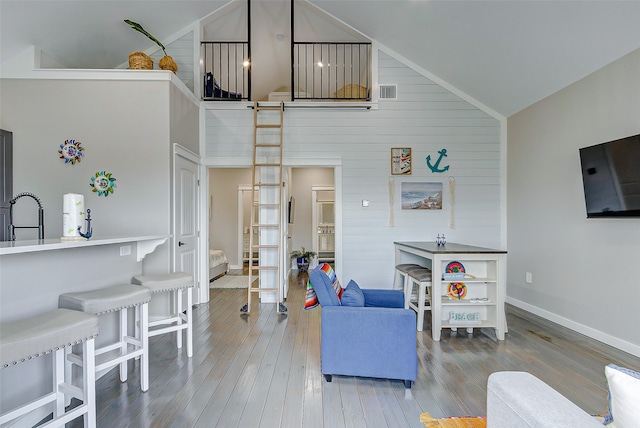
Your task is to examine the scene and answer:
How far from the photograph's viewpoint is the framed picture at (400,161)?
4.74m

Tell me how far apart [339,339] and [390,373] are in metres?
0.45

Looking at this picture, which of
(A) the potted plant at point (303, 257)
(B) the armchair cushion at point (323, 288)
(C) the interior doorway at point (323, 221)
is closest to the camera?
(B) the armchair cushion at point (323, 288)

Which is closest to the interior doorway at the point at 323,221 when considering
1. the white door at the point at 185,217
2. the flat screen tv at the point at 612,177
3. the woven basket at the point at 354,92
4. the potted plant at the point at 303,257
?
the potted plant at the point at 303,257

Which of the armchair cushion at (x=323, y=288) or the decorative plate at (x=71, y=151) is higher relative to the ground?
the decorative plate at (x=71, y=151)

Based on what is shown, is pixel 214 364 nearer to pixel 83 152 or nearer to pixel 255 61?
pixel 83 152

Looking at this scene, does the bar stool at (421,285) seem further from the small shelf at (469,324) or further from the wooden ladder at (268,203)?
the wooden ladder at (268,203)

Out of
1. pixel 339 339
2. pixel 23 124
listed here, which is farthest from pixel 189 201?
pixel 339 339

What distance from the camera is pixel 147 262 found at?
347 centimetres

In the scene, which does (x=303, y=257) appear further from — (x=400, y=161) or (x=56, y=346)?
(x=56, y=346)

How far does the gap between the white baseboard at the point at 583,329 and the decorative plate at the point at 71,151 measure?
5868mm

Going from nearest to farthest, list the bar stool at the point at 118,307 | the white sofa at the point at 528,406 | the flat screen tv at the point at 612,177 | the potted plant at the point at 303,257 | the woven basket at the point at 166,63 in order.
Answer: the white sofa at the point at 528,406 < the bar stool at the point at 118,307 < the flat screen tv at the point at 612,177 < the woven basket at the point at 166,63 < the potted plant at the point at 303,257

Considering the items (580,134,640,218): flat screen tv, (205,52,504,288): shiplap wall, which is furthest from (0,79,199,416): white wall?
(580,134,640,218): flat screen tv

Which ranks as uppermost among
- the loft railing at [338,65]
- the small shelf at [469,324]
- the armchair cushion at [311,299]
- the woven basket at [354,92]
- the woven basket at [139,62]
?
the loft railing at [338,65]

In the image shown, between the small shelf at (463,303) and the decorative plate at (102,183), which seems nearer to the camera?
the small shelf at (463,303)
